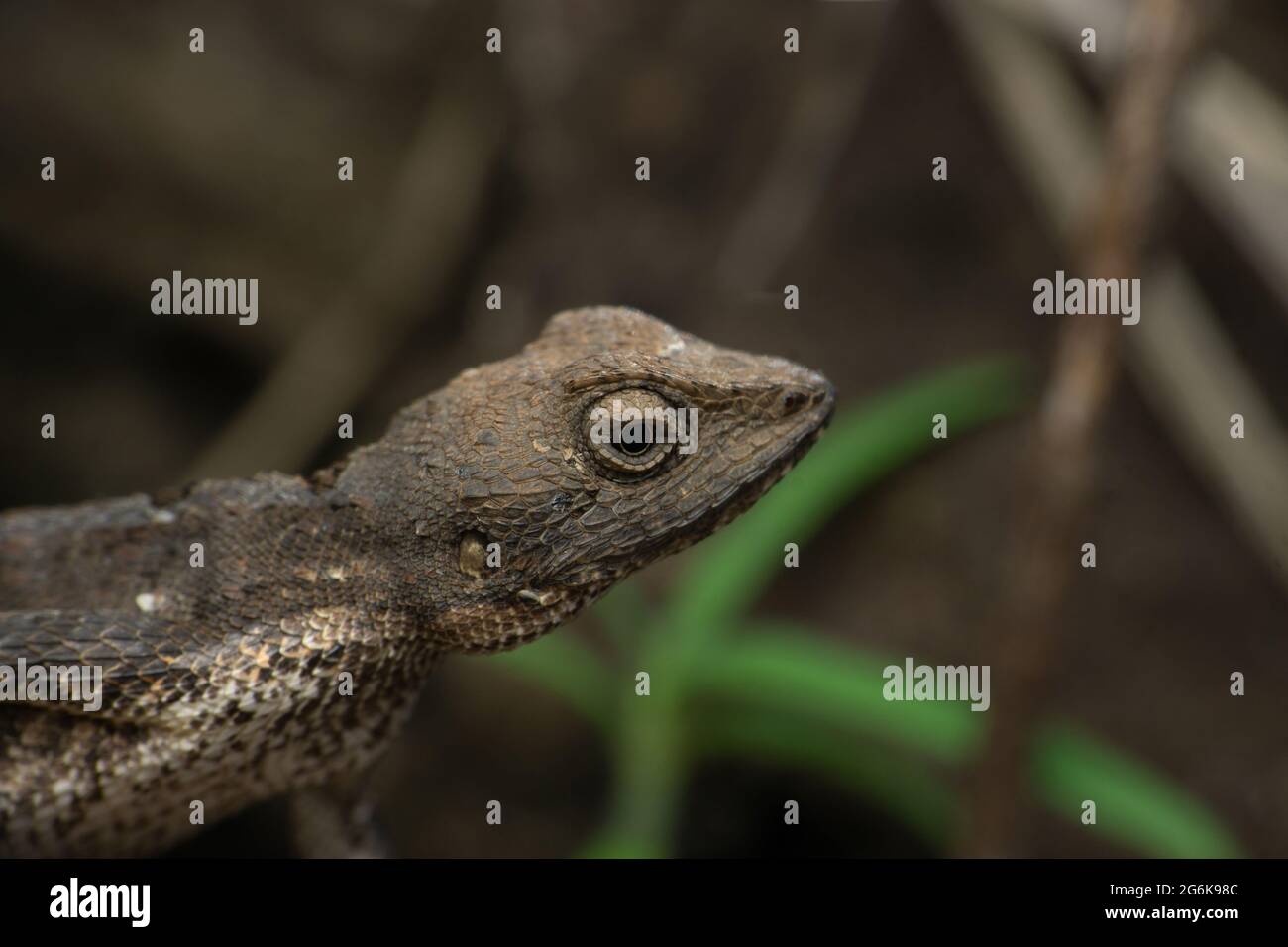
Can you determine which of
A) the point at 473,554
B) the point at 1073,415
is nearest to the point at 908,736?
the point at 1073,415

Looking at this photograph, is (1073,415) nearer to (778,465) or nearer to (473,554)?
(778,465)

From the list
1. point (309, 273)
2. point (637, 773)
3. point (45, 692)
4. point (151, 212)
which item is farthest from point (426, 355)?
point (45, 692)

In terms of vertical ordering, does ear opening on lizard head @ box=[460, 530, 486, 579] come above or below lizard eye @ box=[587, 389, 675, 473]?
below

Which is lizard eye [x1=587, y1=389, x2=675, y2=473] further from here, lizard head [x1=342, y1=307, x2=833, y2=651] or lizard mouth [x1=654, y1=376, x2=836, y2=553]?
lizard mouth [x1=654, y1=376, x2=836, y2=553]

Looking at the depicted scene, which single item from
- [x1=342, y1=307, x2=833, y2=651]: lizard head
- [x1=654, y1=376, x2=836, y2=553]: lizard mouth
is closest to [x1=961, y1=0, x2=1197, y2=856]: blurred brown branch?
[x1=654, y1=376, x2=836, y2=553]: lizard mouth
